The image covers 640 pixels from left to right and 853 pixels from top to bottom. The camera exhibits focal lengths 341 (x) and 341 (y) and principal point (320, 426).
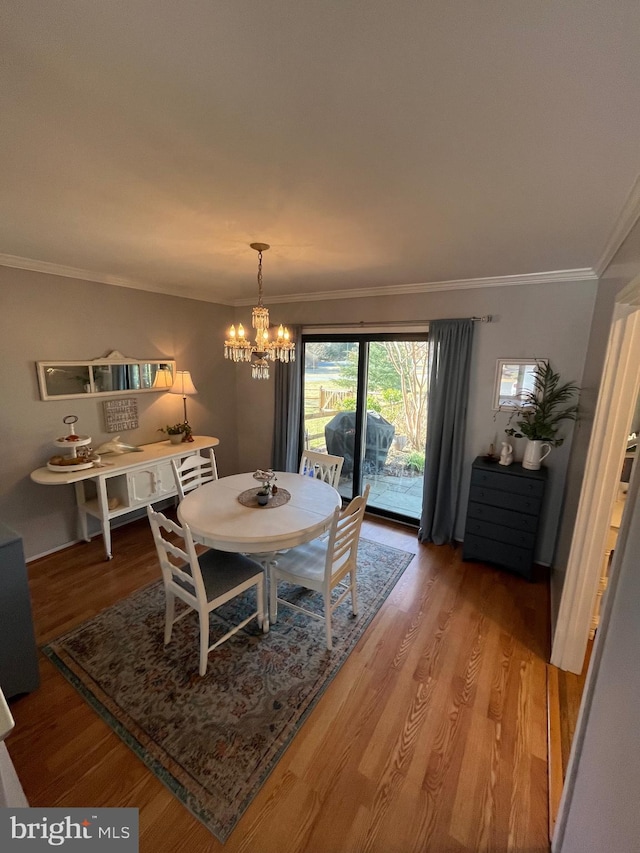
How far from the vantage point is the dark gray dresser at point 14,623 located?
1.70 m

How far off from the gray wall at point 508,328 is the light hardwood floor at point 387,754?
4.04 feet

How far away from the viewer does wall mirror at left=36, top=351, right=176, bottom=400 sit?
2.94 metres

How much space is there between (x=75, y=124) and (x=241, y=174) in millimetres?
524

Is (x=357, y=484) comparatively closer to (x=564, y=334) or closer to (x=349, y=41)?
(x=564, y=334)

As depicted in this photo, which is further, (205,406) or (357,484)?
(205,406)

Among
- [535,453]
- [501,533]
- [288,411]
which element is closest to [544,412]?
[535,453]

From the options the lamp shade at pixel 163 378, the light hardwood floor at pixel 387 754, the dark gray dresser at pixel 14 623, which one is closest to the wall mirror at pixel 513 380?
the light hardwood floor at pixel 387 754

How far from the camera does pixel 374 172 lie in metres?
1.27

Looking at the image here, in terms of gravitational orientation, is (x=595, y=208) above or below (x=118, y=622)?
above

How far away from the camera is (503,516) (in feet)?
Answer: 9.55

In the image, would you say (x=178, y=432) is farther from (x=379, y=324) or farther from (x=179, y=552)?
(x=379, y=324)

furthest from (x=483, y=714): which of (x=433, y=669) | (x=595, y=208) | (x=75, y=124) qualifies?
(x=75, y=124)

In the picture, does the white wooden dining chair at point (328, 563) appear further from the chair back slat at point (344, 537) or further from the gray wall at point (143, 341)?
the gray wall at point (143, 341)

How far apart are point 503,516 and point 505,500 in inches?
5.7
